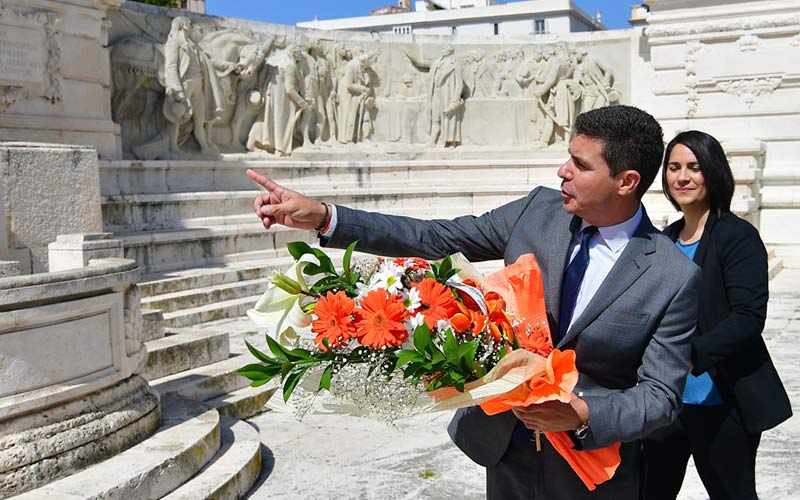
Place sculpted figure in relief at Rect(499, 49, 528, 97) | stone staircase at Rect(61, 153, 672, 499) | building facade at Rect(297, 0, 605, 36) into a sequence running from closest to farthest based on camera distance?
stone staircase at Rect(61, 153, 672, 499)
sculpted figure in relief at Rect(499, 49, 528, 97)
building facade at Rect(297, 0, 605, 36)

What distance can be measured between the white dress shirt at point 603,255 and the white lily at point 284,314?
632 mm

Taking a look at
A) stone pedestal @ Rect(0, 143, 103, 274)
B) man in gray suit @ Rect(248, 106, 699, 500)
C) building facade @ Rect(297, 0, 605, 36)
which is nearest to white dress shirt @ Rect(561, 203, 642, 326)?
man in gray suit @ Rect(248, 106, 699, 500)

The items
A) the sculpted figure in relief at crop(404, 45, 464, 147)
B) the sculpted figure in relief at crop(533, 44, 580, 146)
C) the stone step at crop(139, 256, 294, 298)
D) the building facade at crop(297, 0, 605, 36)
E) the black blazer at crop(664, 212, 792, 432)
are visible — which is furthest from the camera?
the building facade at crop(297, 0, 605, 36)

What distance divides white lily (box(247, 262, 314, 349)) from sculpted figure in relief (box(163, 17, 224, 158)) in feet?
29.7

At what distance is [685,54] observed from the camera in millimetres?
12414

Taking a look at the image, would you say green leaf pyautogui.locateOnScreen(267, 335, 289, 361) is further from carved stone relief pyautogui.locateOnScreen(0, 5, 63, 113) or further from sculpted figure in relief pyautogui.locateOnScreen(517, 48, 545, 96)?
sculpted figure in relief pyautogui.locateOnScreen(517, 48, 545, 96)

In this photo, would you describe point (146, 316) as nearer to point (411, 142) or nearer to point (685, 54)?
point (411, 142)

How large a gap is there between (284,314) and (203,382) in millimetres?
3481

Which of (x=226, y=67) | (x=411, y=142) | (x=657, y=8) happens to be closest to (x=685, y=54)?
(x=657, y=8)

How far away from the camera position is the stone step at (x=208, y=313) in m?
7.12

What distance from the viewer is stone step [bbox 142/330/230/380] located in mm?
4945

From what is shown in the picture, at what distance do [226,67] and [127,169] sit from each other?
8.33 ft

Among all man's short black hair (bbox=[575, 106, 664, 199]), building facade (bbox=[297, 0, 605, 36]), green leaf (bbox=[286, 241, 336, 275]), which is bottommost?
green leaf (bbox=[286, 241, 336, 275])

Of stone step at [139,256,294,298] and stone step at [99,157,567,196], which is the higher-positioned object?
stone step at [99,157,567,196]
